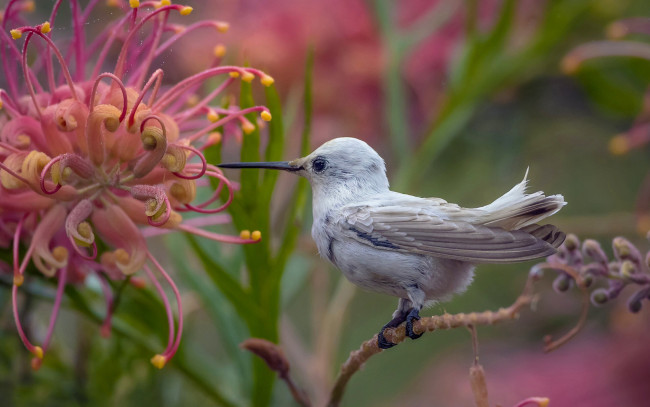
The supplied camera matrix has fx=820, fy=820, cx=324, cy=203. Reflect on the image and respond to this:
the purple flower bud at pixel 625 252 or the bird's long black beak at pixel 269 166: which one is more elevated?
the purple flower bud at pixel 625 252

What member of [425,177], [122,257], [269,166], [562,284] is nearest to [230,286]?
[122,257]

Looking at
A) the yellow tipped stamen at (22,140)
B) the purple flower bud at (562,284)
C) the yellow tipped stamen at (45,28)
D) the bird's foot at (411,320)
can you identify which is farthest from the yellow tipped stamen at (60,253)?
the purple flower bud at (562,284)

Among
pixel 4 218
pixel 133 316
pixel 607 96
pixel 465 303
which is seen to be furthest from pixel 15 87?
pixel 465 303

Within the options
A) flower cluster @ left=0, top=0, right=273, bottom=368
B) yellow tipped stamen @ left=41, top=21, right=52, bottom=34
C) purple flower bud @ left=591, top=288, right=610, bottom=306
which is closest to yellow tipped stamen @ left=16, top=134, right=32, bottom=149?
flower cluster @ left=0, top=0, right=273, bottom=368

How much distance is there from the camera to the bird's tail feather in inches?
24.4

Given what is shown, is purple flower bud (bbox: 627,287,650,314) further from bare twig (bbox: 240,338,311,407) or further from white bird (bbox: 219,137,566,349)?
bare twig (bbox: 240,338,311,407)

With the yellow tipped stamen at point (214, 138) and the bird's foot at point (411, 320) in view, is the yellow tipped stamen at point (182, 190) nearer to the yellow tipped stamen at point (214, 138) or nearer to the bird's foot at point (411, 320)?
the yellow tipped stamen at point (214, 138)

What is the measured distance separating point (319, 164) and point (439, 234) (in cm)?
13

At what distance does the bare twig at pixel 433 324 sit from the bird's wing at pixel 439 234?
48mm

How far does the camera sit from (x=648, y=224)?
117 cm

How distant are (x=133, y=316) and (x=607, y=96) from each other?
923 millimetres

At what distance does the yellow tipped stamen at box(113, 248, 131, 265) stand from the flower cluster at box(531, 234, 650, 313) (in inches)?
15.3

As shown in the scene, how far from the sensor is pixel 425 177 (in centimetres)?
159

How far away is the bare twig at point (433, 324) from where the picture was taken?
→ 2.05ft
